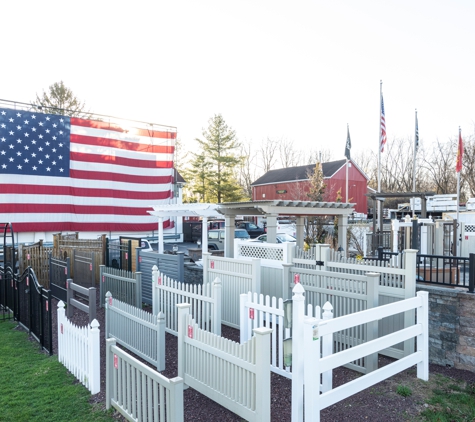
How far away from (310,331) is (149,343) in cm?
296

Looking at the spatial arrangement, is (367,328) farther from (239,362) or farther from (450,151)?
(450,151)

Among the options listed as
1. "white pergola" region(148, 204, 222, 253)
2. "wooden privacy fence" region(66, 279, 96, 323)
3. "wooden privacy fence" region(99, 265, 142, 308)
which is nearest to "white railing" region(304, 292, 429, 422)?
"wooden privacy fence" region(66, 279, 96, 323)

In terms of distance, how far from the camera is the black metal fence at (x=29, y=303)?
21.2 ft

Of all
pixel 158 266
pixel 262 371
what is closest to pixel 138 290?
pixel 158 266

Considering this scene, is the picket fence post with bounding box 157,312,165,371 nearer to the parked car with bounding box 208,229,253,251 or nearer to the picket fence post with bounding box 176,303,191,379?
the picket fence post with bounding box 176,303,191,379

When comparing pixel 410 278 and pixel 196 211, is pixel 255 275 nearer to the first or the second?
pixel 410 278

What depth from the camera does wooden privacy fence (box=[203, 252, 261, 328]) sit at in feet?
22.9

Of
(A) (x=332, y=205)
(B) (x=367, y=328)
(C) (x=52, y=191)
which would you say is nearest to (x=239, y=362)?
(B) (x=367, y=328)

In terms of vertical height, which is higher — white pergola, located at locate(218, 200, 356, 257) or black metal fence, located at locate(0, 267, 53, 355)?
white pergola, located at locate(218, 200, 356, 257)

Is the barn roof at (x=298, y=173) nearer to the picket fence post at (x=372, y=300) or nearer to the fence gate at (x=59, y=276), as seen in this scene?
the fence gate at (x=59, y=276)

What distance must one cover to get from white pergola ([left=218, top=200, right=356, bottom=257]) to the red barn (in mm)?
21472

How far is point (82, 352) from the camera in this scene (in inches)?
205

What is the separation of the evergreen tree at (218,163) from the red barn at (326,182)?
4185 millimetres

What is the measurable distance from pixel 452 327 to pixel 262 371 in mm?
3894
